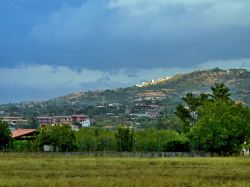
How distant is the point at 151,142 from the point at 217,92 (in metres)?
27.0

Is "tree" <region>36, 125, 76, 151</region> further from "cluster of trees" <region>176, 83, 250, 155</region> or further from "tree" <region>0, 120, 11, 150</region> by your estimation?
"cluster of trees" <region>176, 83, 250, 155</region>

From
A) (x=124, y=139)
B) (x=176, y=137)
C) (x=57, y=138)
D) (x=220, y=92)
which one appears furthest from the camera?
(x=220, y=92)

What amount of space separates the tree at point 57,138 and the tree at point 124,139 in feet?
33.0

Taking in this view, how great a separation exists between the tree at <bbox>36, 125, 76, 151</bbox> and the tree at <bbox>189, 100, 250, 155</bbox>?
24.1 meters

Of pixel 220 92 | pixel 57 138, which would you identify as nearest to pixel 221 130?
pixel 57 138

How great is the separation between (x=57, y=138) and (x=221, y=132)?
105 ft

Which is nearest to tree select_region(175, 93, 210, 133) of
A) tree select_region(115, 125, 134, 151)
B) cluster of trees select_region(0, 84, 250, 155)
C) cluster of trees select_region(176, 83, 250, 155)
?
cluster of trees select_region(0, 84, 250, 155)

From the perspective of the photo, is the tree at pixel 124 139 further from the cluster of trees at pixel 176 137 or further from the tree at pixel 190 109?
the tree at pixel 190 109

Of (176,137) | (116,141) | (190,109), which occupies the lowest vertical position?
(116,141)

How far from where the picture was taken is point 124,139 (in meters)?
120

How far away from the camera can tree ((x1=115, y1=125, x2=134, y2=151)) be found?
119562 millimetres

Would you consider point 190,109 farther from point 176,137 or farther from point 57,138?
point 57,138

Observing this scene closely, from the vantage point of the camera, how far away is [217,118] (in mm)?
109938

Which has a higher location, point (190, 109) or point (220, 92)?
point (220, 92)
